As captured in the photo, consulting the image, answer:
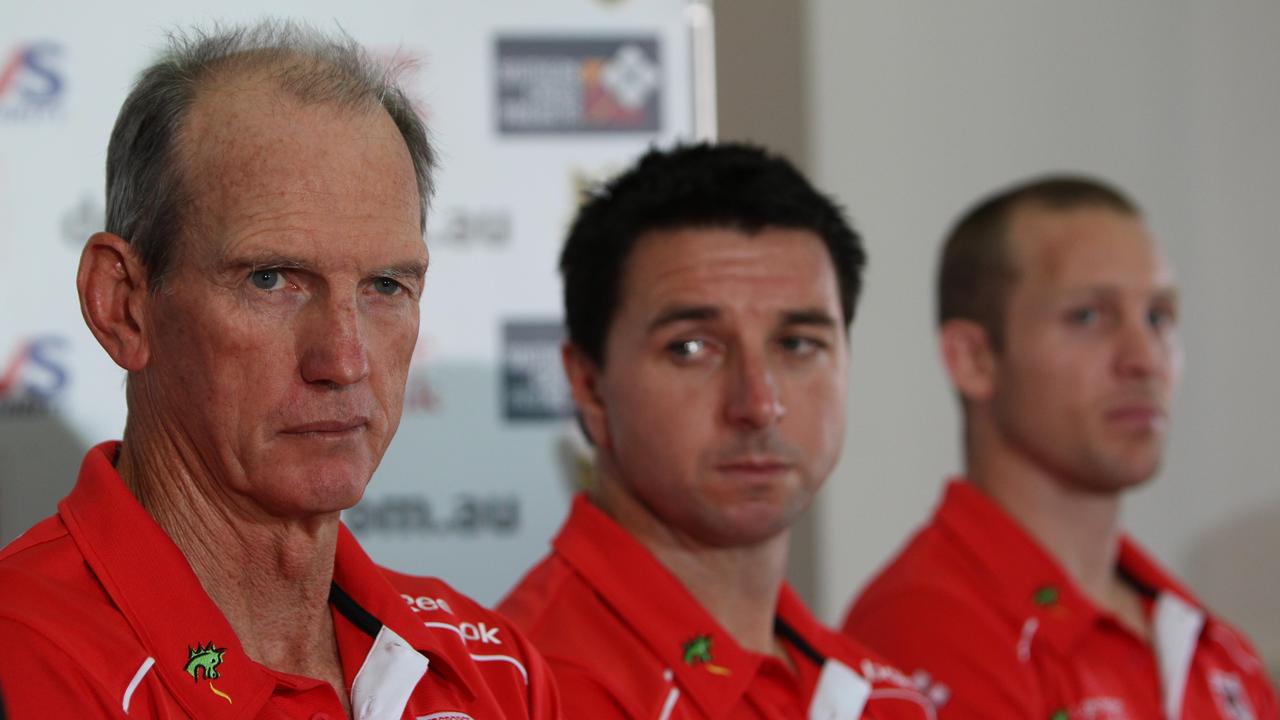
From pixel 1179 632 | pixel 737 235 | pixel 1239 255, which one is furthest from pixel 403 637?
pixel 1239 255

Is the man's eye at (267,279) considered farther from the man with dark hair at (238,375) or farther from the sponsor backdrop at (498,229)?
the sponsor backdrop at (498,229)

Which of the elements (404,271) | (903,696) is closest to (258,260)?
(404,271)

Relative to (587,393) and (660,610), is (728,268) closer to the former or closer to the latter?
(587,393)

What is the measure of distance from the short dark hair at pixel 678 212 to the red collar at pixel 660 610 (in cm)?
23

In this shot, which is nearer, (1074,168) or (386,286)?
(386,286)

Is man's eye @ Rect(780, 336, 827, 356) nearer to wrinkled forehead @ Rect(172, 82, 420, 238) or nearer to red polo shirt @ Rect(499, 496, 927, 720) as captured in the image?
red polo shirt @ Rect(499, 496, 927, 720)

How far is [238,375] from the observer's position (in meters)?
1.26

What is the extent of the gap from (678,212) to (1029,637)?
2.87 ft

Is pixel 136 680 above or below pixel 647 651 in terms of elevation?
above

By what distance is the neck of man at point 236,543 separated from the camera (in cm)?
132

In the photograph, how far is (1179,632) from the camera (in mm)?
2510

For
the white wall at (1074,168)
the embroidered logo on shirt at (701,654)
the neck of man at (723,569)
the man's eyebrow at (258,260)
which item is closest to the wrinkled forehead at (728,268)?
the neck of man at (723,569)

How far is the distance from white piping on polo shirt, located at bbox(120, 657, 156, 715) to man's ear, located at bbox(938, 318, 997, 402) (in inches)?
66.9

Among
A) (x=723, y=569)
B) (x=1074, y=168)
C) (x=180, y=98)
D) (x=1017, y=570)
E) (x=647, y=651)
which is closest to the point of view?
(x=180, y=98)
